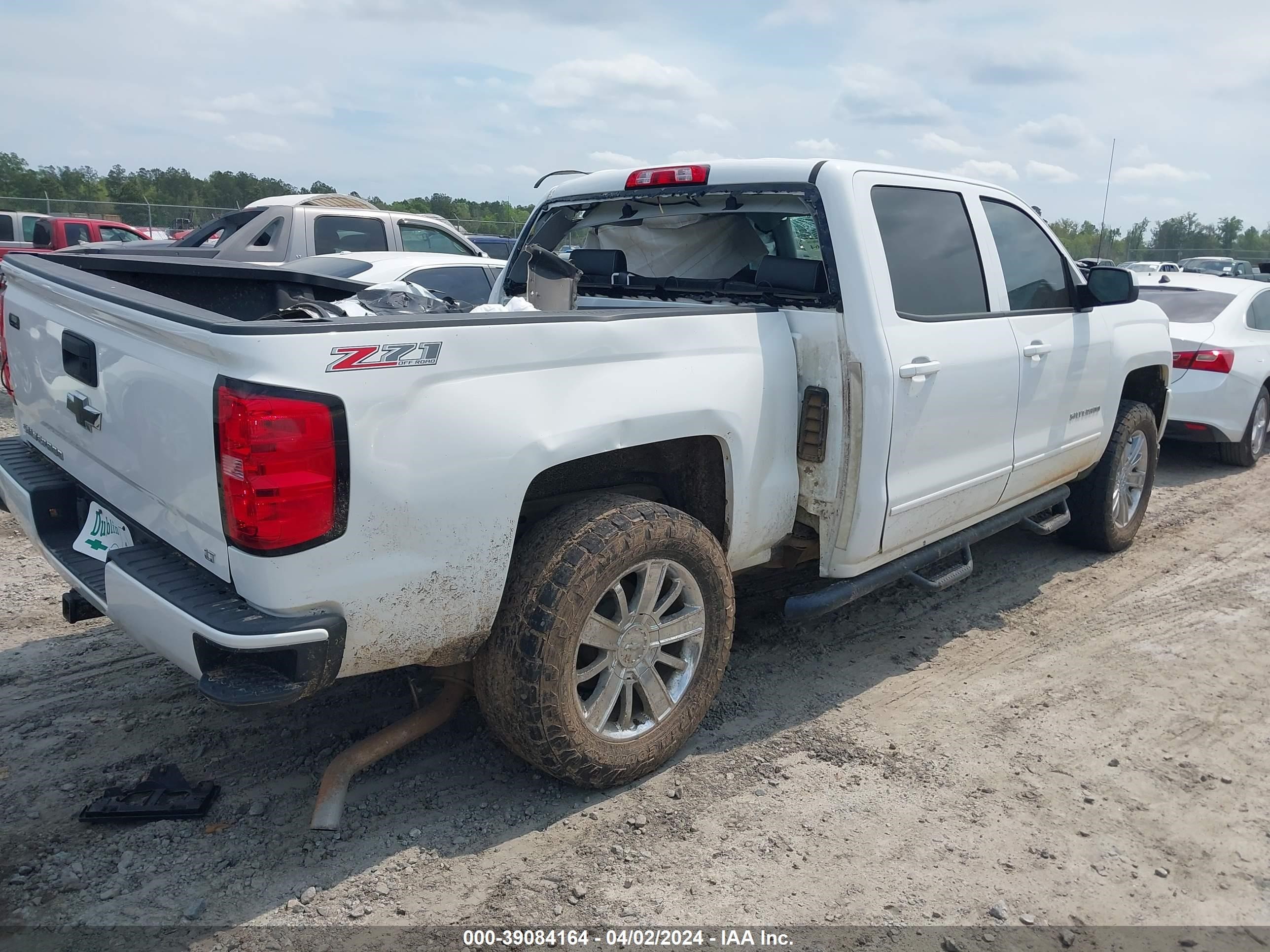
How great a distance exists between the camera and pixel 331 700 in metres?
3.74

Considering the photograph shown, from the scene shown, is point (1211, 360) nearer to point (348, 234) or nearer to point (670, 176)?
point (670, 176)

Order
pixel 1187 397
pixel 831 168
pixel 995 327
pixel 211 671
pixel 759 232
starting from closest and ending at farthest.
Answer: pixel 211 671 < pixel 831 168 < pixel 995 327 < pixel 759 232 < pixel 1187 397

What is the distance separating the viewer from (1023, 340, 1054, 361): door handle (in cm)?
433

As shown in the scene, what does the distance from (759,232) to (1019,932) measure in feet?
10.1

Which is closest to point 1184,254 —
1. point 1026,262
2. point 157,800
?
point 1026,262

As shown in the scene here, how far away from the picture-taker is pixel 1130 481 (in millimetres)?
5867

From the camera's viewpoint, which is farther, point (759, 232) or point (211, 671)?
point (759, 232)

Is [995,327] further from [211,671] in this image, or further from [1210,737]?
[211,671]

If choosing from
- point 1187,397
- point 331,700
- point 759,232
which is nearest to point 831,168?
point 759,232

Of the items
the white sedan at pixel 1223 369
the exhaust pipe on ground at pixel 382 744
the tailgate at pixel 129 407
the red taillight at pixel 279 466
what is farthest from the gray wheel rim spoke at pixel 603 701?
the white sedan at pixel 1223 369

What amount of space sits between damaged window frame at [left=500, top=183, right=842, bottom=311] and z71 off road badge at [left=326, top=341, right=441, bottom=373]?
1.65 metres

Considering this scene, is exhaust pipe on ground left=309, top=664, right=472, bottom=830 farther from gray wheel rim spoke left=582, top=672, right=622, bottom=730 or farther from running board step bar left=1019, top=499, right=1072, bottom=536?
running board step bar left=1019, top=499, right=1072, bottom=536

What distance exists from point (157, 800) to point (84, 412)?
1.24m

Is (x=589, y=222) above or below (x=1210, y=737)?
above
